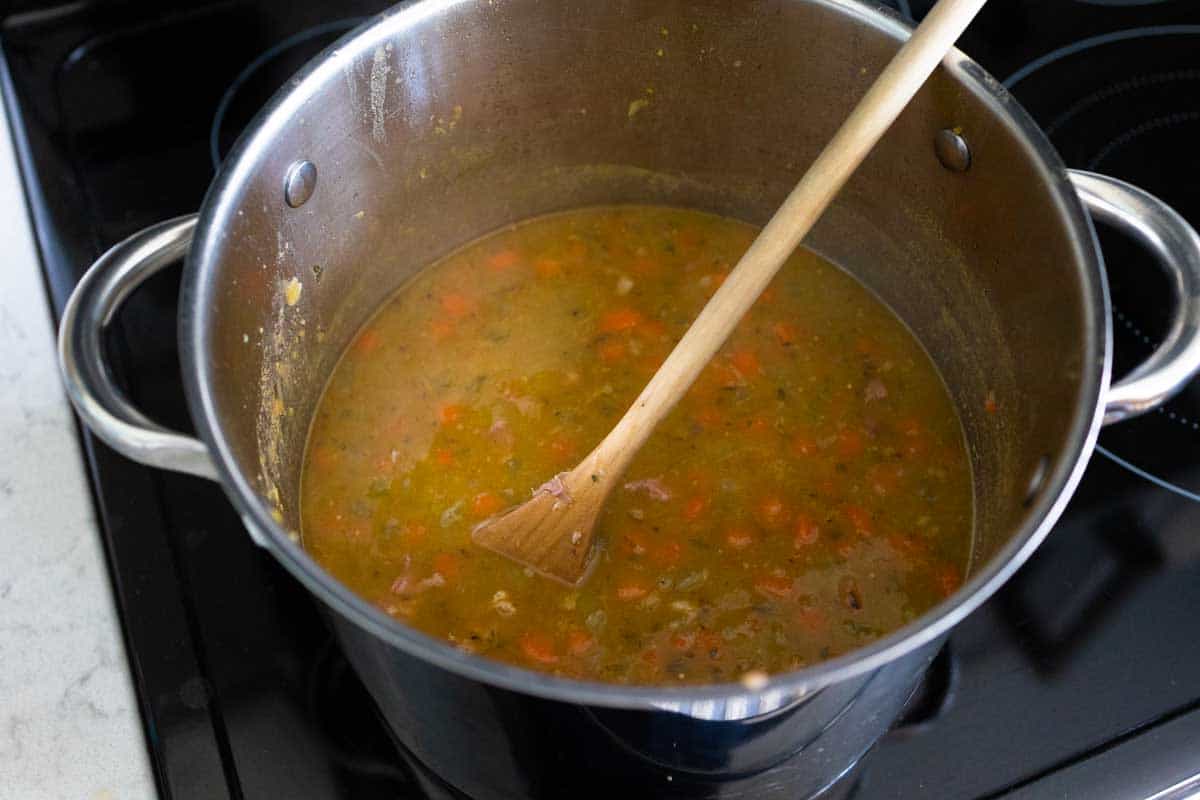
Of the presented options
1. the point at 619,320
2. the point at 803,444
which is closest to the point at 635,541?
the point at 803,444

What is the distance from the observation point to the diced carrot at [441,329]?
1713 millimetres

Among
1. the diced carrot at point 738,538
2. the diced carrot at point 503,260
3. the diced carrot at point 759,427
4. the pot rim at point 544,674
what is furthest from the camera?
the diced carrot at point 503,260

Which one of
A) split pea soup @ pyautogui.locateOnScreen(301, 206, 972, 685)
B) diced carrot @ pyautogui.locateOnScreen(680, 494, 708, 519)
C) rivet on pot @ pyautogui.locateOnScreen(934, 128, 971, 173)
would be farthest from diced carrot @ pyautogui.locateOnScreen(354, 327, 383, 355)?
rivet on pot @ pyautogui.locateOnScreen(934, 128, 971, 173)

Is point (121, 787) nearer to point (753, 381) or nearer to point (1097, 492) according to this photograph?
point (753, 381)

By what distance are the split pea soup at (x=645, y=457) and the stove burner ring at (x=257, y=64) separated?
0.32 m

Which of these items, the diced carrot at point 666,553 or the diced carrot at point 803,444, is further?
the diced carrot at point 803,444

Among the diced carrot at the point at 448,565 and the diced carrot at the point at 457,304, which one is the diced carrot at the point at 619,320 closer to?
the diced carrot at the point at 457,304

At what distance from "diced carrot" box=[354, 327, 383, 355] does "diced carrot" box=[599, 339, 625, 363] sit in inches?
12.2

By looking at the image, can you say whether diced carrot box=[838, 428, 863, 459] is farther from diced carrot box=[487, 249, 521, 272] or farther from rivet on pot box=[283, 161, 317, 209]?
rivet on pot box=[283, 161, 317, 209]

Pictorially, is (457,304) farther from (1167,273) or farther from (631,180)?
(1167,273)

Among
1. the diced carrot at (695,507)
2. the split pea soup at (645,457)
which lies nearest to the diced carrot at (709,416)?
the split pea soup at (645,457)

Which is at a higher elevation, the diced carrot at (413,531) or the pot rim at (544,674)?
the pot rim at (544,674)

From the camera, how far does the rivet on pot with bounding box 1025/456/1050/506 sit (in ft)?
3.56

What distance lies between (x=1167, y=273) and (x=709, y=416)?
0.61m
